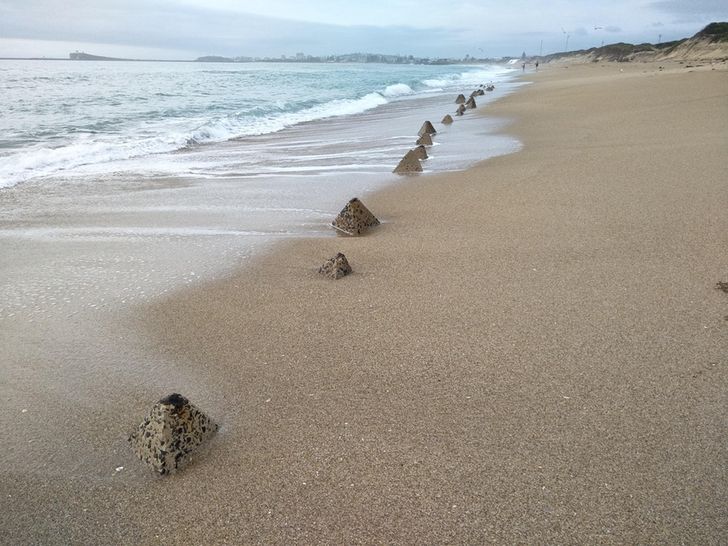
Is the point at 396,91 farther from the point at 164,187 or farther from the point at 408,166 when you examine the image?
the point at 164,187

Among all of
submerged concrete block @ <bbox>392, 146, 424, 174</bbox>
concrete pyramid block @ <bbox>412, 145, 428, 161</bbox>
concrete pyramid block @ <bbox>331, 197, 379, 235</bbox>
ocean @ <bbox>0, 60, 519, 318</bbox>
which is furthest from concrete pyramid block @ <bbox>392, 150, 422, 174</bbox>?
concrete pyramid block @ <bbox>331, 197, 379, 235</bbox>

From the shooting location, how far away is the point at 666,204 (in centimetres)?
539

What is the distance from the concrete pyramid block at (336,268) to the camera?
410 centimetres

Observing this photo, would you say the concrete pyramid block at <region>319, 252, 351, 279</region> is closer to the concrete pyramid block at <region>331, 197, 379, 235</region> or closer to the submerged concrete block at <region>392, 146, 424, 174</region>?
the concrete pyramid block at <region>331, 197, 379, 235</region>

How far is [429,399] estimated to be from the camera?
8.68ft

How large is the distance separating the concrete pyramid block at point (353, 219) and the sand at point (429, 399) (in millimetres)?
285

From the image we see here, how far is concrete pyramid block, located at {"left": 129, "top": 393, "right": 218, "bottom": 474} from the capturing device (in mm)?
2260

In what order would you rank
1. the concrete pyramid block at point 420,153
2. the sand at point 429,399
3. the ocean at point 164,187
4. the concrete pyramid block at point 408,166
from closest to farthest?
the sand at point 429,399 < the ocean at point 164,187 < the concrete pyramid block at point 408,166 < the concrete pyramid block at point 420,153

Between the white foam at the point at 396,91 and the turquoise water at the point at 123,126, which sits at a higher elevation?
the turquoise water at the point at 123,126

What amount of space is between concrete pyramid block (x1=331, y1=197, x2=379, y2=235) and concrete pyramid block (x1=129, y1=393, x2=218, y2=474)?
307cm

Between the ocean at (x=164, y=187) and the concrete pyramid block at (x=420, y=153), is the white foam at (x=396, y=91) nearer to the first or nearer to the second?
the ocean at (x=164, y=187)

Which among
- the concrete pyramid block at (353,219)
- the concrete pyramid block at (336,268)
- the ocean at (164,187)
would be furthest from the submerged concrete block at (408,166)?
the concrete pyramid block at (336,268)

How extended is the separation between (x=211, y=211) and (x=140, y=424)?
408 centimetres

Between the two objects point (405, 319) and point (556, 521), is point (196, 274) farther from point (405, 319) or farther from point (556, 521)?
point (556, 521)
